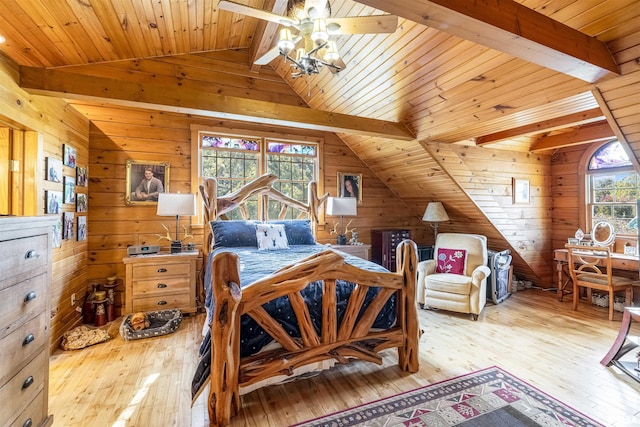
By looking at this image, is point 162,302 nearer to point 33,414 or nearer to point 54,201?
point 54,201

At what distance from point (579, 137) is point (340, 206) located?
3.20 m

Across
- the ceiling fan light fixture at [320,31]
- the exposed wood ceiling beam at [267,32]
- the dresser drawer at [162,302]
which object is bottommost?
the dresser drawer at [162,302]

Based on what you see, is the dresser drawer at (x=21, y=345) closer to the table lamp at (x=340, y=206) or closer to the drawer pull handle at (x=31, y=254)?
the drawer pull handle at (x=31, y=254)

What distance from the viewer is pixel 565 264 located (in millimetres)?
4156

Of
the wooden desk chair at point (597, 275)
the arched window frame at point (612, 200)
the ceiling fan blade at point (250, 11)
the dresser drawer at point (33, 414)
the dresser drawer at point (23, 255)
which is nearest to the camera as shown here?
the dresser drawer at point (23, 255)

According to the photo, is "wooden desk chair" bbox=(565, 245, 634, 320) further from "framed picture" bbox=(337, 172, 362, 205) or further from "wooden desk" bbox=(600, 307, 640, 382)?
"framed picture" bbox=(337, 172, 362, 205)

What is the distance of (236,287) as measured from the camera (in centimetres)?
160

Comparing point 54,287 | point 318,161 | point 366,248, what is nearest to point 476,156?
point 366,248

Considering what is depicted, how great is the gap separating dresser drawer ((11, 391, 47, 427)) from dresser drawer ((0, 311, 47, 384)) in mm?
218

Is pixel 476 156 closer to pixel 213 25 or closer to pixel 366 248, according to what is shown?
pixel 366 248

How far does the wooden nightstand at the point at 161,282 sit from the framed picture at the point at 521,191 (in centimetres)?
451

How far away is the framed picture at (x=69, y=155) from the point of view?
2773 mm

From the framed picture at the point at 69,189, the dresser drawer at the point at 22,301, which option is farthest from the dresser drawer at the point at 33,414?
the framed picture at the point at 69,189

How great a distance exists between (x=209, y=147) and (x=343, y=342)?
3.24 meters
